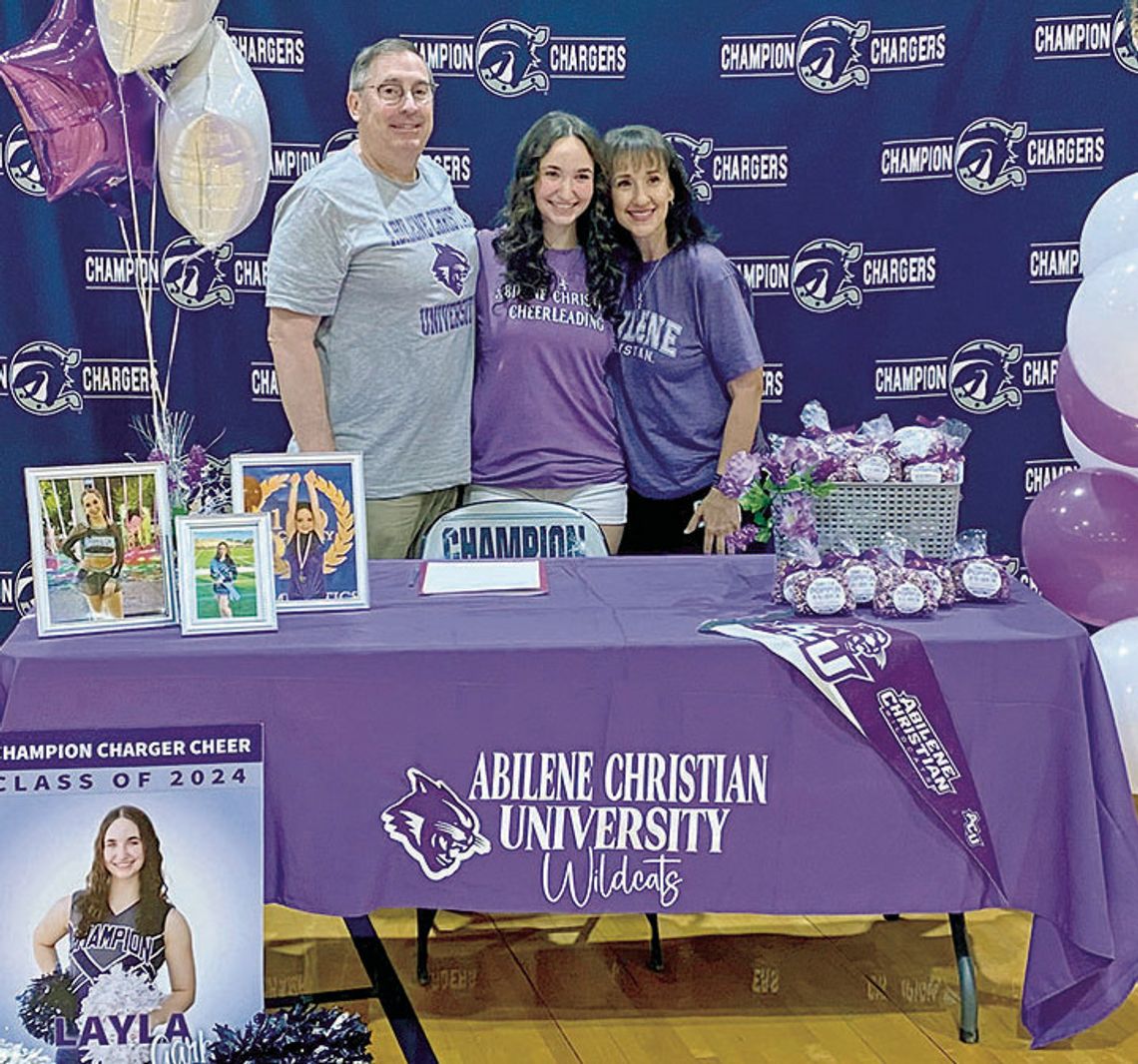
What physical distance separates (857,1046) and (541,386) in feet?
4.87

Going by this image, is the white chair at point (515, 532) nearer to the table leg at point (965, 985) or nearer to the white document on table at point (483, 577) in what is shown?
the white document on table at point (483, 577)

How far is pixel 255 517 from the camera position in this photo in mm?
2209

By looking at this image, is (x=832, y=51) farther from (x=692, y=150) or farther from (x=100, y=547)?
(x=100, y=547)

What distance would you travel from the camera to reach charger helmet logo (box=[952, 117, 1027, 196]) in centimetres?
393

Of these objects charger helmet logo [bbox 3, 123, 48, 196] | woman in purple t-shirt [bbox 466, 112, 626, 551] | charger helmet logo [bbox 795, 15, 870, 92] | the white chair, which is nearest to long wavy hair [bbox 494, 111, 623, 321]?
woman in purple t-shirt [bbox 466, 112, 626, 551]

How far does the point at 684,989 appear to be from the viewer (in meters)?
2.61

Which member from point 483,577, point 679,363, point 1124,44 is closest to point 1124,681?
point 679,363

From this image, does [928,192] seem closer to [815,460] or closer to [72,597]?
[815,460]

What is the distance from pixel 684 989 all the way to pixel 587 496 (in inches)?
43.4

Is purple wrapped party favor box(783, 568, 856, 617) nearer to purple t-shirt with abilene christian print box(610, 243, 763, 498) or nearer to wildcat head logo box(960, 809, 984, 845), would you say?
wildcat head logo box(960, 809, 984, 845)

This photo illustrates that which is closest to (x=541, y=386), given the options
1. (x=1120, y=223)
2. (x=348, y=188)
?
(x=348, y=188)

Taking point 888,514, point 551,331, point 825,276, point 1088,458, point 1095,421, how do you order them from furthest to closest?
1. point 825,276
2. point 551,331
3. point 1088,458
4. point 1095,421
5. point 888,514

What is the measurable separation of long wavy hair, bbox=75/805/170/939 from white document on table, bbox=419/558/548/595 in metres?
0.64

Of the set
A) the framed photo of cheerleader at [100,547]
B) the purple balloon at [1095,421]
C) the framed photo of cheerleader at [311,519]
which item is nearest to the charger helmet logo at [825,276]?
the purple balloon at [1095,421]
